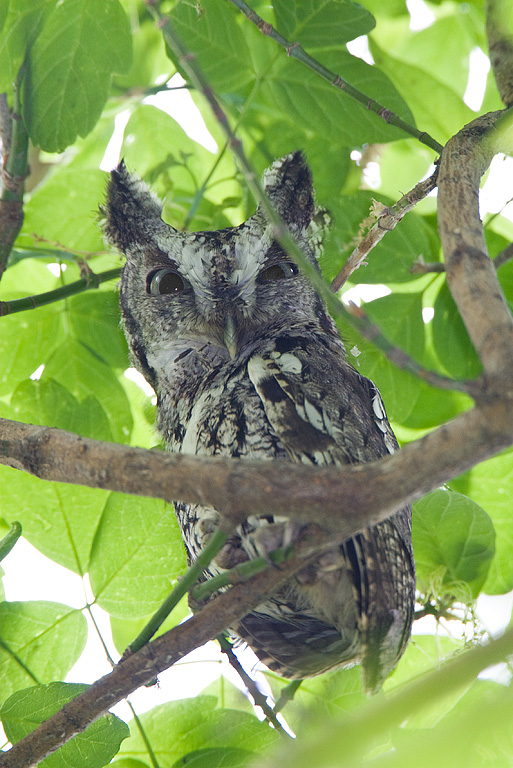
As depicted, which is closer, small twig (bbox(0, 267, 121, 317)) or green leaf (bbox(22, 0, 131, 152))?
green leaf (bbox(22, 0, 131, 152))

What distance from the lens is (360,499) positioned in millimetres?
724

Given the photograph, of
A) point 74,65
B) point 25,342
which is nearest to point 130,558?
point 25,342

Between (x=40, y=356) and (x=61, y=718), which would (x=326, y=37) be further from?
(x=61, y=718)

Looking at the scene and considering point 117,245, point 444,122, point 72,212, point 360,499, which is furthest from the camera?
point 117,245

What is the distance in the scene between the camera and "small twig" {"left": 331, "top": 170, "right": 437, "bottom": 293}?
1344 millimetres

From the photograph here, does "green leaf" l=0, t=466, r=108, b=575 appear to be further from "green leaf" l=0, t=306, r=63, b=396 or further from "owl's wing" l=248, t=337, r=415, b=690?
"owl's wing" l=248, t=337, r=415, b=690

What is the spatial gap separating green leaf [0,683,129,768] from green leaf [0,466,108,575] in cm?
34

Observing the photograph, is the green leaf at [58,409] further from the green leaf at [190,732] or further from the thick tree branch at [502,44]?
the thick tree branch at [502,44]

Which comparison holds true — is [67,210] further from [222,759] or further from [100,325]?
[222,759]

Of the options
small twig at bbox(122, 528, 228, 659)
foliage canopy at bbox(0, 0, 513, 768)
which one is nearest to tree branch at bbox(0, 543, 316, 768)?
small twig at bbox(122, 528, 228, 659)

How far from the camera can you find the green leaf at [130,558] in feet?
4.88

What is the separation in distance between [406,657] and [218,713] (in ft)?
1.67

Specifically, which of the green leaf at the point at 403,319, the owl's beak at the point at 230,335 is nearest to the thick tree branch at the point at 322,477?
the owl's beak at the point at 230,335

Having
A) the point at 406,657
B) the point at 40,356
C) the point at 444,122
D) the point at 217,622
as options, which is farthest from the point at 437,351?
the point at 40,356
